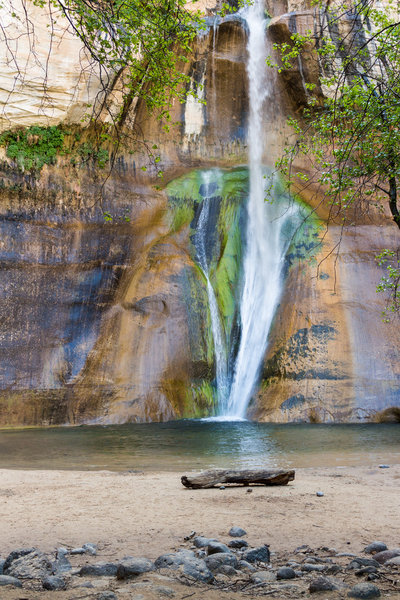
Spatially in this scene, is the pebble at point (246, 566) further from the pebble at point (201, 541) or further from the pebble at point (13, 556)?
the pebble at point (13, 556)

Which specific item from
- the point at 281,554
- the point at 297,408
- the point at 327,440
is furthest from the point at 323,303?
the point at 281,554

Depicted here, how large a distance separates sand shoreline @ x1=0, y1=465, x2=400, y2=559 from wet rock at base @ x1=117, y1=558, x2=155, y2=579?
482 millimetres

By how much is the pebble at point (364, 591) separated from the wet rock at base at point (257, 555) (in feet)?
2.62

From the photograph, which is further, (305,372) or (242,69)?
(242,69)

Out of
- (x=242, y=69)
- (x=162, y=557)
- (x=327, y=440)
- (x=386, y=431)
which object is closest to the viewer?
(x=162, y=557)

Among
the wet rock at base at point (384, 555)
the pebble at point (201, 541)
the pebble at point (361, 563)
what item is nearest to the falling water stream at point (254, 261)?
the pebble at point (201, 541)

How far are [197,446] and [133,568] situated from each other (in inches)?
322

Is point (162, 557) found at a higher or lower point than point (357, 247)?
lower

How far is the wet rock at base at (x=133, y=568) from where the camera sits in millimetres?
2986

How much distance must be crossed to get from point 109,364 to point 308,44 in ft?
43.1

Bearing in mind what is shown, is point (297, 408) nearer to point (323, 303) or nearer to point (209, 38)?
point (323, 303)

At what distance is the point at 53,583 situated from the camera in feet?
9.30

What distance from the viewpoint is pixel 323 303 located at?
676 inches

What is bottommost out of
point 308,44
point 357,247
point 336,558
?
point 336,558
